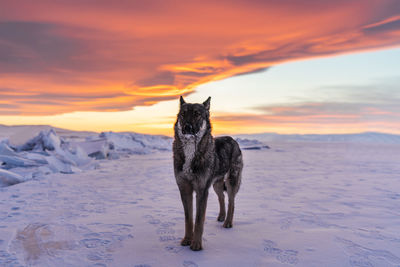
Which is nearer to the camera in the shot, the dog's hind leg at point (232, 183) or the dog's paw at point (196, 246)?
the dog's paw at point (196, 246)

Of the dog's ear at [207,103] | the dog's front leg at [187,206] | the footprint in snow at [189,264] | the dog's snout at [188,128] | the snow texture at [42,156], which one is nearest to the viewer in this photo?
the footprint in snow at [189,264]

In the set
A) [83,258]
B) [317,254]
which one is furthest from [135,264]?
[317,254]

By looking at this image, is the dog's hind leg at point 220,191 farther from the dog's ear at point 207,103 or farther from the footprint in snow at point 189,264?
the footprint in snow at point 189,264

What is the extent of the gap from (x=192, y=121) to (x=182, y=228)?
2.01 m

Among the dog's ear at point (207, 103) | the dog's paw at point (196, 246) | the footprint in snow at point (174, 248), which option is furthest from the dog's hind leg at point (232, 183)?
the dog's ear at point (207, 103)

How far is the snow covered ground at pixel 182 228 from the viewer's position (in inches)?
131

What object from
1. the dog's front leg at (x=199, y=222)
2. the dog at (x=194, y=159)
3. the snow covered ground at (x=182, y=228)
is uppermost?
the dog at (x=194, y=159)

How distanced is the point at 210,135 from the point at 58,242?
266 cm

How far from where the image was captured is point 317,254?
11.2 feet

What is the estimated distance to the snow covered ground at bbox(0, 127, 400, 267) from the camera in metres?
3.34

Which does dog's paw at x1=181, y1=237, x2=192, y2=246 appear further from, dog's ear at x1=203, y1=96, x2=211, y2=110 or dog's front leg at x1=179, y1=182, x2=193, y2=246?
dog's ear at x1=203, y1=96, x2=211, y2=110

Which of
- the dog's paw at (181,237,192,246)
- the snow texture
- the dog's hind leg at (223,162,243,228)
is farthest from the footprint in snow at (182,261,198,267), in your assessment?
the snow texture

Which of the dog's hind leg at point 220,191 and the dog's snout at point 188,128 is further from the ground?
the dog's snout at point 188,128

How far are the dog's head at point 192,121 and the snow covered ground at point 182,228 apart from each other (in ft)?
5.15
